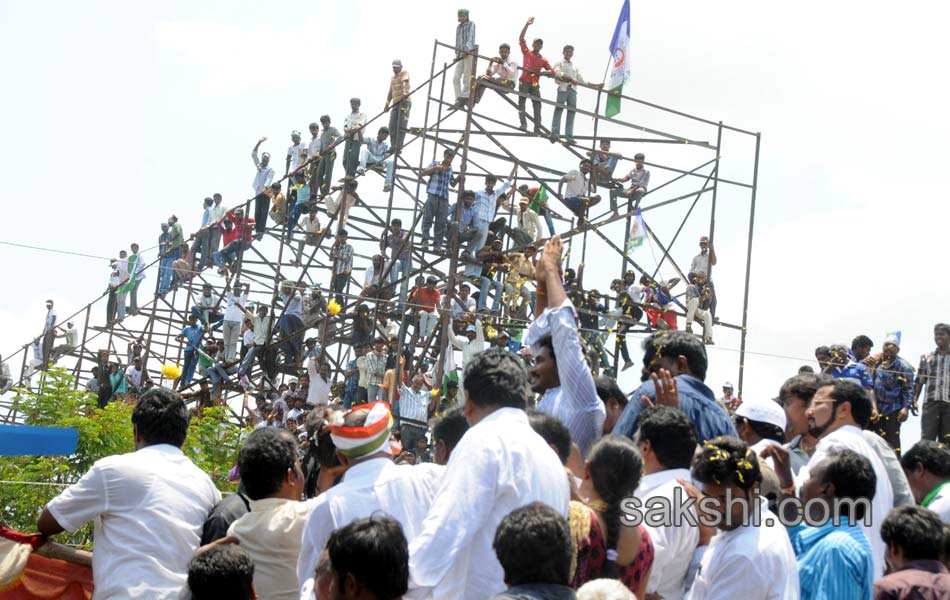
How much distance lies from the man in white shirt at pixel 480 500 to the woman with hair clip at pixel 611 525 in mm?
117

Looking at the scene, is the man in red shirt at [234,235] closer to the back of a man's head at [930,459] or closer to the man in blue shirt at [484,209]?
the man in blue shirt at [484,209]

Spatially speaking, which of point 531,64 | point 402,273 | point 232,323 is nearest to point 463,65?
point 531,64

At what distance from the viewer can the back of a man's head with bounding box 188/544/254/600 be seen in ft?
14.0

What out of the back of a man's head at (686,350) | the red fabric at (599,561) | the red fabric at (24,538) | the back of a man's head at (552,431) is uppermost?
the back of a man's head at (686,350)

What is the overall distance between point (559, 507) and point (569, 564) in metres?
Result: 0.53

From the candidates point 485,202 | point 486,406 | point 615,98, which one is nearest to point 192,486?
point 486,406

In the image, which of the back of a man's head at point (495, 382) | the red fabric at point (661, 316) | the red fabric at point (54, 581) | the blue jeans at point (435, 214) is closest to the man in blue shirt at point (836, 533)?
the back of a man's head at point (495, 382)

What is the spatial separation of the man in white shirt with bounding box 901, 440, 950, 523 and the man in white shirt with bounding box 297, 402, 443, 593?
2533mm

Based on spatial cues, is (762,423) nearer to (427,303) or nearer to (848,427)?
(848,427)

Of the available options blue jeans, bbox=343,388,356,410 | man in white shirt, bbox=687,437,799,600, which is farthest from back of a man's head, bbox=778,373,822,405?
blue jeans, bbox=343,388,356,410

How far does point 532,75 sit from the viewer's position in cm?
1773

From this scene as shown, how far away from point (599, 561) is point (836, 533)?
40.5 inches

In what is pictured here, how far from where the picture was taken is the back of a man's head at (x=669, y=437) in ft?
15.6

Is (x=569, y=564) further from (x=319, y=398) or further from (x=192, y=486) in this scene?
(x=319, y=398)
